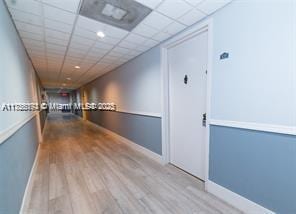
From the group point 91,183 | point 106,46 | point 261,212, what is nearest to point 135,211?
point 91,183

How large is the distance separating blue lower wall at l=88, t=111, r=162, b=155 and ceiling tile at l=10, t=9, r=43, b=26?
2.49m

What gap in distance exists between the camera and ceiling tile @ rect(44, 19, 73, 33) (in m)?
1.99

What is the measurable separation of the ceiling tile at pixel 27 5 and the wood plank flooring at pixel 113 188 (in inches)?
94.3

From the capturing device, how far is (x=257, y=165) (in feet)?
4.90

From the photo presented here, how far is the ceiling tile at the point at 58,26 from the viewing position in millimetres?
1990

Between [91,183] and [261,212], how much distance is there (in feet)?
7.27

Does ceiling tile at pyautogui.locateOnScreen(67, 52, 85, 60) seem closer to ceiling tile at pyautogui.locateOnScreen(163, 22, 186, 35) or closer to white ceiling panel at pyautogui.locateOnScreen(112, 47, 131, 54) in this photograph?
white ceiling panel at pyautogui.locateOnScreen(112, 47, 131, 54)

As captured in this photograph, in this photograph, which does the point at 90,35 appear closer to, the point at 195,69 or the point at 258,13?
the point at 195,69

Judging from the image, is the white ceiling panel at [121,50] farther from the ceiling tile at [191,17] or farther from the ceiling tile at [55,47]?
the ceiling tile at [191,17]

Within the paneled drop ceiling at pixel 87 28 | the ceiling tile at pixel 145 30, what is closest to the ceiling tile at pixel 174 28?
the paneled drop ceiling at pixel 87 28

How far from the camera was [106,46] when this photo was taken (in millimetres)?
2900

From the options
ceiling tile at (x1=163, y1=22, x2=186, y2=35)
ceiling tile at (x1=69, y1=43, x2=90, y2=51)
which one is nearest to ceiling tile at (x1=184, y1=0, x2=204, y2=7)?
ceiling tile at (x1=163, y1=22, x2=186, y2=35)

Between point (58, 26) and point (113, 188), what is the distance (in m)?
2.56

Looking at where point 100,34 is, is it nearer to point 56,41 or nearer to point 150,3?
point 56,41
